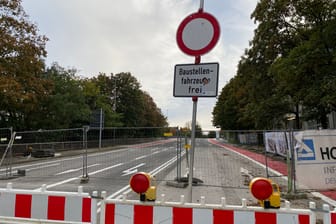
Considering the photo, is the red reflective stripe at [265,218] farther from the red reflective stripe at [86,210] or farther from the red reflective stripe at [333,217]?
the red reflective stripe at [86,210]

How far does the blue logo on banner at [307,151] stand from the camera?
8.05 m

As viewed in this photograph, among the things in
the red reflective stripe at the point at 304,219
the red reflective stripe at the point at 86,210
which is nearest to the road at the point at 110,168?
the red reflective stripe at the point at 86,210

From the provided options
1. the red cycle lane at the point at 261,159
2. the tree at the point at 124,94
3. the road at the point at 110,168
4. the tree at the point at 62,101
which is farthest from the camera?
the tree at the point at 124,94

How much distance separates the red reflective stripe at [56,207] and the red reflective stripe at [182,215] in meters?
1.29

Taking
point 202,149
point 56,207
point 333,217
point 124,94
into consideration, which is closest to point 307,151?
point 202,149

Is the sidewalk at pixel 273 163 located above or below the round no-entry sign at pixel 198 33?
below

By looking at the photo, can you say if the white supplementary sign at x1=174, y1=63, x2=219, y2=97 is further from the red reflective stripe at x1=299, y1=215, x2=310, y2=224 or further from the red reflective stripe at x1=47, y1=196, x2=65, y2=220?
the red reflective stripe at x1=47, y1=196, x2=65, y2=220

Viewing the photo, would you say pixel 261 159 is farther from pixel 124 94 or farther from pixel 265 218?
pixel 124 94

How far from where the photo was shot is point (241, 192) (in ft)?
30.0

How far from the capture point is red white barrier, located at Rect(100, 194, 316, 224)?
2762 millimetres

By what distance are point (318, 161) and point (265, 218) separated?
20.0 feet

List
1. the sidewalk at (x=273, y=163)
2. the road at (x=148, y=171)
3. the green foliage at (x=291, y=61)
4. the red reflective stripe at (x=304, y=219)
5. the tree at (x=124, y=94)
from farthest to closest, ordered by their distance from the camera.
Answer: the tree at (x=124, y=94)
the green foliage at (x=291, y=61)
the road at (x=148, y=171)
the sidewalk at (x=273, y=163)
the red reflective stripe at (x=304, y=219)

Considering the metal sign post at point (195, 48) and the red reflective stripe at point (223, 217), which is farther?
the metal sign post at point (195, 48)

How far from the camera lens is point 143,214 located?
303cm
